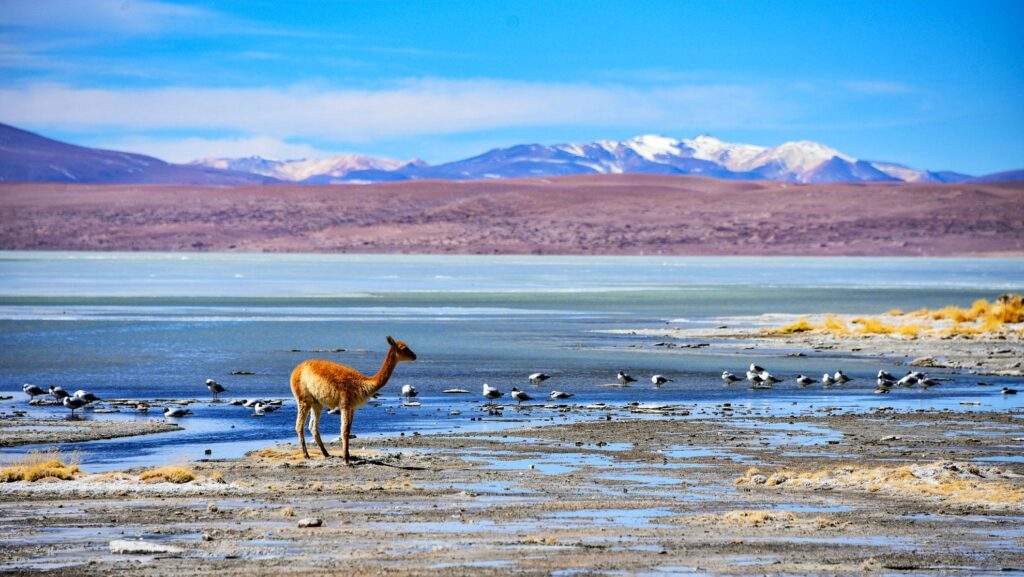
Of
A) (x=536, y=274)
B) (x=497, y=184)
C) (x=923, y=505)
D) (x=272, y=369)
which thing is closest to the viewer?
(x=923, y=505)

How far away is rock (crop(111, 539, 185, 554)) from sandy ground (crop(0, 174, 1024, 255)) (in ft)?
449

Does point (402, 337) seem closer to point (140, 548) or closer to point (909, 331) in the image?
point (909, 331)

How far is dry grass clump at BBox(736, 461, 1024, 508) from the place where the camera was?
12031 mm

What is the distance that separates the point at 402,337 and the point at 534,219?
12528 cm

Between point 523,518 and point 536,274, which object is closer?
point 523,518

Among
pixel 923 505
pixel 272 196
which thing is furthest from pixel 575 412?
pixel 272 196

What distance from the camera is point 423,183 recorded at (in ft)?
611

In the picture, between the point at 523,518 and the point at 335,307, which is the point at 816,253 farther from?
the point at 523,518

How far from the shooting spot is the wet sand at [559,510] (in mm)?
9500

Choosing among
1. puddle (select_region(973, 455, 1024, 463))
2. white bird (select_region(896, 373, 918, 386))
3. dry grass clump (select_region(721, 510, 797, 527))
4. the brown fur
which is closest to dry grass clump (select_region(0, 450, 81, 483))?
the brown fur

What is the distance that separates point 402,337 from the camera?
35094 mm

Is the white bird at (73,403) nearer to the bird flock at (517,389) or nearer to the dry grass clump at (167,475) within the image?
the bird flock at (517,389)

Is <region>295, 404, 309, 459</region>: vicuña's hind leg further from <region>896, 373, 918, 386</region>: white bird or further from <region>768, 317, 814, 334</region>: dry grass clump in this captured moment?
<region>768, 317, 814, 334</region>: dry grass clump

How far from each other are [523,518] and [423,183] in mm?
176102
